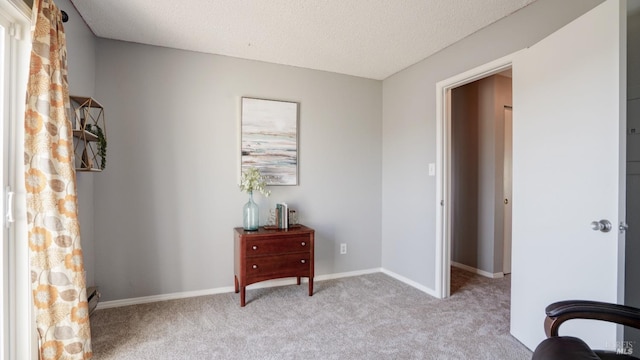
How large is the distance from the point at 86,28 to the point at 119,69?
0.36m

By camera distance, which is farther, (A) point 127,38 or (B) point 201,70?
(B) point 201,70

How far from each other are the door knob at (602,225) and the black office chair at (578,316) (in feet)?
1.41

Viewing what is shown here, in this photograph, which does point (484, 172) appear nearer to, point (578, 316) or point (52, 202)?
point (578, 316)

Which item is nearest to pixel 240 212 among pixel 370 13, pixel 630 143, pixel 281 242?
pixel 281 242

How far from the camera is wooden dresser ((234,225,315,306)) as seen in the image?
2.66 m

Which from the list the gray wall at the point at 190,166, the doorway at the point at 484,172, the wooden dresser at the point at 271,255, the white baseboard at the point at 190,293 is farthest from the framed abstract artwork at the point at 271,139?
the doorway at the point at 484,172

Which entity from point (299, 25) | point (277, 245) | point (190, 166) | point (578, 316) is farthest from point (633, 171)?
point (190, 166)

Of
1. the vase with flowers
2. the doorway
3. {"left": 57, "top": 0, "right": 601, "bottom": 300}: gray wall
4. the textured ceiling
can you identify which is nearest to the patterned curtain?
{"left": 57, "top": 0, "right": 601, "bottom": 300}: gray wall

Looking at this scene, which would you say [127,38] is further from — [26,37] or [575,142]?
[575,142]

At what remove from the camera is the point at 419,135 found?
3.16 meters

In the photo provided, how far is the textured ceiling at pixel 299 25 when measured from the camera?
214 cm

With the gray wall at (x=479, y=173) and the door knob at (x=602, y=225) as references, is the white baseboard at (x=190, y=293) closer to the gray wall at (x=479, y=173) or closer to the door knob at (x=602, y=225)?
the gray wall at (x=479, y=173)

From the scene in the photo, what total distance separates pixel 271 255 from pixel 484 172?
277 cm

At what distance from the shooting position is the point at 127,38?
2.62 m
